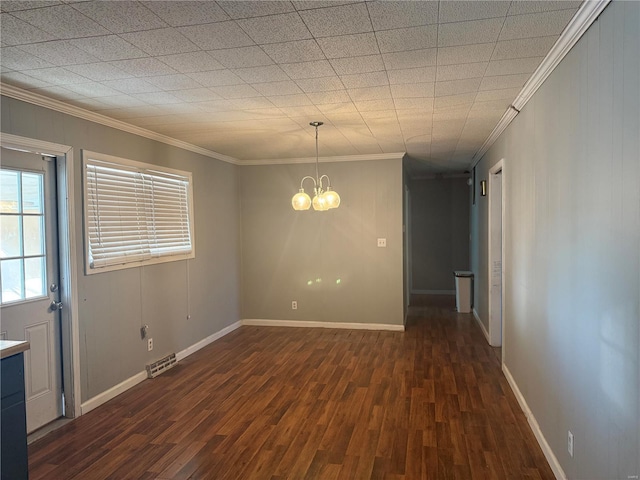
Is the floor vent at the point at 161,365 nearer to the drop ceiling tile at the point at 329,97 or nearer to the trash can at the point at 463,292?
the drop ceiling tile at the point at 329,97

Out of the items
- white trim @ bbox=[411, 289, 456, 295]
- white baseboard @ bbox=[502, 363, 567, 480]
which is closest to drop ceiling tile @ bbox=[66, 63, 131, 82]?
white baseboard @ bbox=[502, 363, 567, 480]

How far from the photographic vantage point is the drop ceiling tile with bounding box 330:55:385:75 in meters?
2.42

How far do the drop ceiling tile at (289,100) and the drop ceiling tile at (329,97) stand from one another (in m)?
0.05

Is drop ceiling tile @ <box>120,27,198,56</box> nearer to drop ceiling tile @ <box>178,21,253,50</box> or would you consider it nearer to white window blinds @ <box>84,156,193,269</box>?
drop ceiling tile @ <box>178,21,253,50</box>

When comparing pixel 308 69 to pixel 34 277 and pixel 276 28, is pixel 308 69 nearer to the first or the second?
pixel 276 28

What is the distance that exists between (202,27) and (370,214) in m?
4.12

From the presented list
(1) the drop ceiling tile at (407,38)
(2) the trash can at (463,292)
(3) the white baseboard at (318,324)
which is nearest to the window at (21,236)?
(1) the drop ceiling tile at (407,38)

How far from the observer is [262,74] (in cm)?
265

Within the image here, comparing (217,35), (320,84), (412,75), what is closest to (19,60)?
(217,35)

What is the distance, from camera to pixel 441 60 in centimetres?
245

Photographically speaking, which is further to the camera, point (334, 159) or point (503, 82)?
point (334, 159)

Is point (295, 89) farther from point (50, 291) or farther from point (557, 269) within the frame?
point (50, 291)

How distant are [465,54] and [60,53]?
88.0 inches

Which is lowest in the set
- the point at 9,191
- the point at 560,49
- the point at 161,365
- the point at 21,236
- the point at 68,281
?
the point at 161,365
